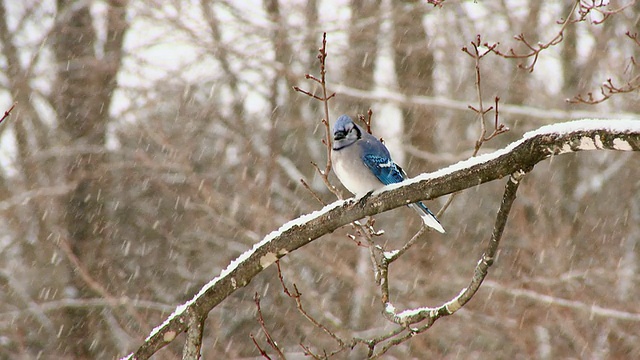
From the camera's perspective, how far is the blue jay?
3.93m

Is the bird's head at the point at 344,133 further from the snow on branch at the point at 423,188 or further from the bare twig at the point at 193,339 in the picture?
the bare twig at the point at 193,339

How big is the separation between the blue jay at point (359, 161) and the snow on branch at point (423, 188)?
0.92m

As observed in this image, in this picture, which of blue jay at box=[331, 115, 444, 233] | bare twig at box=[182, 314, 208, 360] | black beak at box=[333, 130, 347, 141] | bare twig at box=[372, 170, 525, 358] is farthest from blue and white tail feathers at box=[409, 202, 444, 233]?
bare twig at box=[182, 314, 208, 360]

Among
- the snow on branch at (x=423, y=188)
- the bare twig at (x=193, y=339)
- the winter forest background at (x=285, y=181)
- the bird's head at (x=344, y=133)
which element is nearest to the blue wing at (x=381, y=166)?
the bird's head at (x=344, y=133)

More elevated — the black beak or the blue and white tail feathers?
the blue and white tail feathers

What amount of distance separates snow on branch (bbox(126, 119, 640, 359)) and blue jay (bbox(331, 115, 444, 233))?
0.92 metres

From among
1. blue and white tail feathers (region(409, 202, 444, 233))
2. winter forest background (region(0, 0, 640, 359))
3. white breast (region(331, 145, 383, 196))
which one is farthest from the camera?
winter forest background (region(0, 0, 640, 359))

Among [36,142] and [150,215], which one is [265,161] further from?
[36,142]

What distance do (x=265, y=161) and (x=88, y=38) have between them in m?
5.38

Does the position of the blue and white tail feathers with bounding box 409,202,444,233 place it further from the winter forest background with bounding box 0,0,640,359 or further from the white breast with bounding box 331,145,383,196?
the winter forest background with bounding box 0,0,640,359

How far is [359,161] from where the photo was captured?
3977 mm

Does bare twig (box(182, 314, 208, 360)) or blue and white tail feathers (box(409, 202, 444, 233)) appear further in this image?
blue and white tail feathers (box(409, 202, 444, 233))

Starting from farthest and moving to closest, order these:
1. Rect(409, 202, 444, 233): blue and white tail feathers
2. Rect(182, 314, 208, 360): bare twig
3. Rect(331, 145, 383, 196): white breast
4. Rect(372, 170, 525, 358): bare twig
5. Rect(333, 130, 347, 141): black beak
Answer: Rect(333, 130, 347, 141): black beak < Rect(331, 145, 383, 196): white breast < Rect(409, 202, 444, 233): blue and white tail feathers < Rect(182, 314, 208, 360): bare twig < Rect(372, 170, 525, 358): bare twig

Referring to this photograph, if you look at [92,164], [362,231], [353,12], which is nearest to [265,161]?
[353,12]
